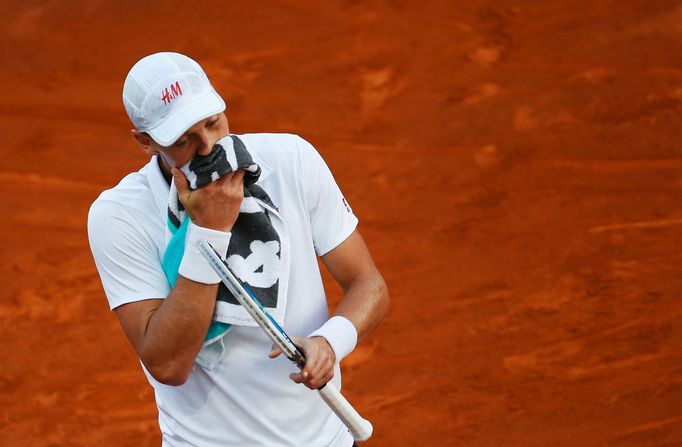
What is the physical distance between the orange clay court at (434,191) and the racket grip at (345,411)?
8.92 feet

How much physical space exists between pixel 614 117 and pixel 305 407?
4727 millimetres

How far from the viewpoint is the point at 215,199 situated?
277 cm

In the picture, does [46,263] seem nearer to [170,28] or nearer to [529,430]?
[170,28]

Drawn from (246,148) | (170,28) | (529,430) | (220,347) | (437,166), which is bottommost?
(529,430)

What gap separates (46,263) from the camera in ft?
20.7

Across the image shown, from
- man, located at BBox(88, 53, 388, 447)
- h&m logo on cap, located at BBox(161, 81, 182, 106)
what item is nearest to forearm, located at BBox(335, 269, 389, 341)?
man, located at BBox(88, 53, 388, 447)

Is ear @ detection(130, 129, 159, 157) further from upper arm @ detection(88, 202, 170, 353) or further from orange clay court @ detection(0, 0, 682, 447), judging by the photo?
orange clay court @ detection(0, 0, 682, 447)

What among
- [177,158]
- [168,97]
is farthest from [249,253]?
[168,97]

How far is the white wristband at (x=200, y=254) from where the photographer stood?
2.79 m

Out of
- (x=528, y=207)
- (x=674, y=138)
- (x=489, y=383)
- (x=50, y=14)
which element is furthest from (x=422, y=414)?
(x=50, y=14)

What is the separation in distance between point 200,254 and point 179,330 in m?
0.20

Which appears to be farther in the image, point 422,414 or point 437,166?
point 437,166

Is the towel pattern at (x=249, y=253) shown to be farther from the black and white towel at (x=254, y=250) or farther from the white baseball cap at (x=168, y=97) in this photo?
the white baseball cap at (x=168, y=97)

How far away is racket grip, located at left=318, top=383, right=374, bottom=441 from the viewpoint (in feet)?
9.59
